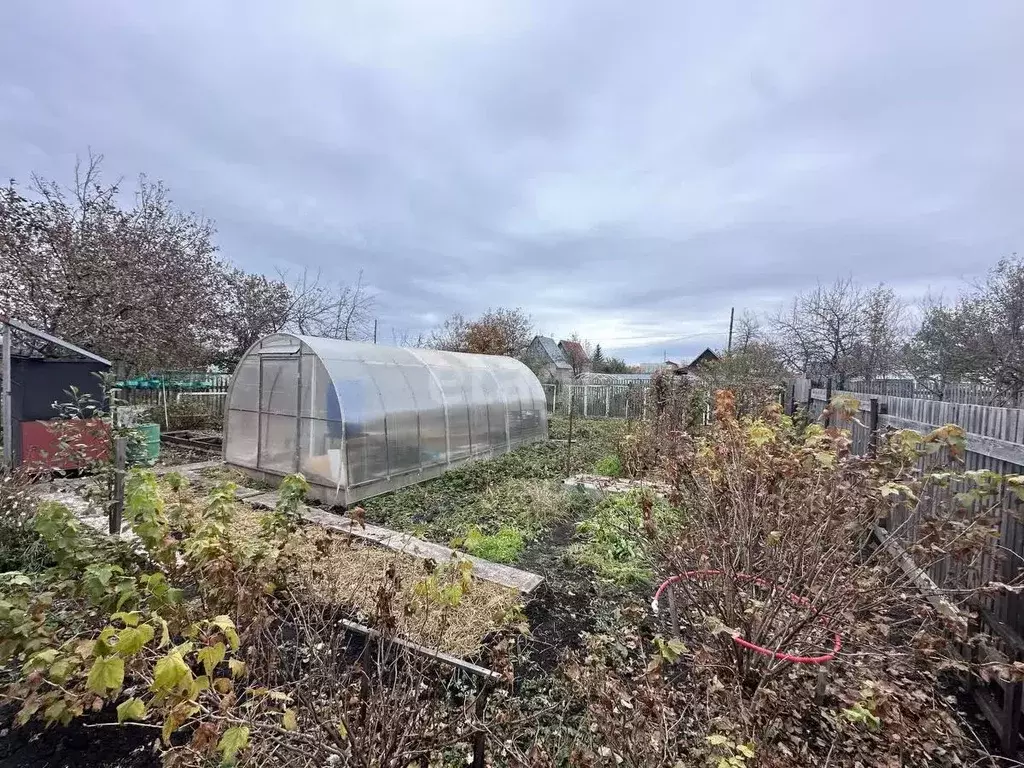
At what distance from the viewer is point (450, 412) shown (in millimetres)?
8633

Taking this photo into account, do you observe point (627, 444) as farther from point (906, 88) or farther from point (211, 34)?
point (211, 34)

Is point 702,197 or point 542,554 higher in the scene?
point 702,197

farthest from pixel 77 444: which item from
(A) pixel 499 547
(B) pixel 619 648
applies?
(B) pixel 619 648

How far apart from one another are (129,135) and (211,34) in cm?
388

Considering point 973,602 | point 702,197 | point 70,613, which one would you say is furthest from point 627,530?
point 702,197

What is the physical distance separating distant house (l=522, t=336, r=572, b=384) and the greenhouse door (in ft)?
68.3

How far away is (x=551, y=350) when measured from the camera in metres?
32.9

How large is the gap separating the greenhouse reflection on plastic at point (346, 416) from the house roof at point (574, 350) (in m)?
27.8

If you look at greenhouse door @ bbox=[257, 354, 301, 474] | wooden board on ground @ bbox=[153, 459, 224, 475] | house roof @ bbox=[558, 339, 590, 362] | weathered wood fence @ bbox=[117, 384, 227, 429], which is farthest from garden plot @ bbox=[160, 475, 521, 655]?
house roof @ bbox=[558, 339, 590, 362]

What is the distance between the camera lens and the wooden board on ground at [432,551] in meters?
3.93

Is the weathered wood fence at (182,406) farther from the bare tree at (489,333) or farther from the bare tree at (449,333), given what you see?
the bare tree at (449,333)

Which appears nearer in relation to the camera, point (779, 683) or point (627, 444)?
point (779, 683)

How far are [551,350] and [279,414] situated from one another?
26846 millimetres

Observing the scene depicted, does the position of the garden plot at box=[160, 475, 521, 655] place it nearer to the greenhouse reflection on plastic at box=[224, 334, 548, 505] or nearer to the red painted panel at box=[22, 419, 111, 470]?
the red painted panel at box=[22, 419, 111, 470]
